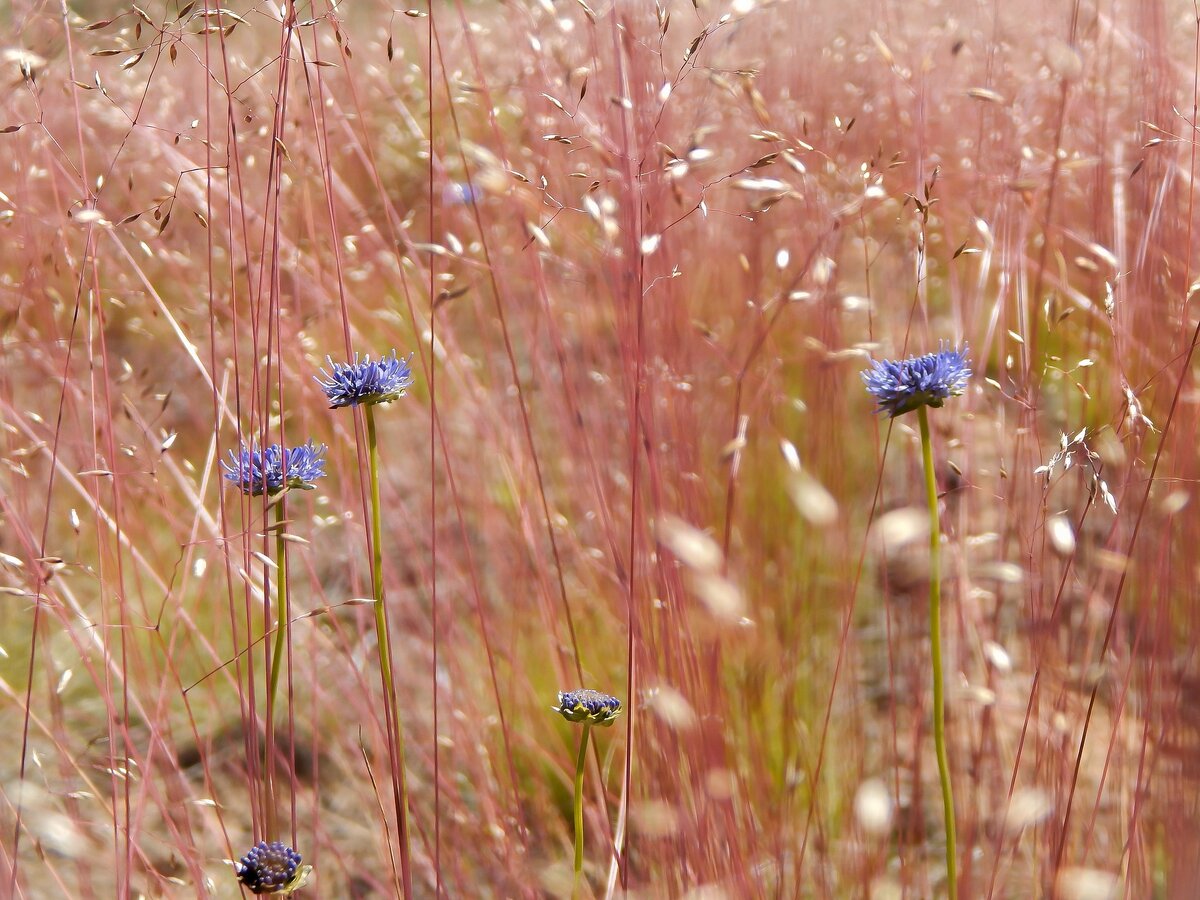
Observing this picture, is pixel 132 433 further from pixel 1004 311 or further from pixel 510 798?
pixel 1004 311

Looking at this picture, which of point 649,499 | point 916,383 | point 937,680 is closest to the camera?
point 937,680

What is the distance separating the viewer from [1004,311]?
3.27ft

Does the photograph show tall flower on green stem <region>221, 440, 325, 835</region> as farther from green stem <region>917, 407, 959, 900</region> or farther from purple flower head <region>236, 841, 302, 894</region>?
green stem <region>917, 407, 959, 900</region>

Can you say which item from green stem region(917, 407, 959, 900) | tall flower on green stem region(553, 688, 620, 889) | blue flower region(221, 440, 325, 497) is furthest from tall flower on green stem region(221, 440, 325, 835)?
green stem region(917, 407, 959, 900)

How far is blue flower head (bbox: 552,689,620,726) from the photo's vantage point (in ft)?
2.47

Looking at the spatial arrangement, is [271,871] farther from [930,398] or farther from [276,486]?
[930,398]

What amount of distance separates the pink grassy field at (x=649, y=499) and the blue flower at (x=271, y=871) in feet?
0.24

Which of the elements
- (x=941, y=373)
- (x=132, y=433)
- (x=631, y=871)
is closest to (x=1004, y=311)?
(x=941, y=373)

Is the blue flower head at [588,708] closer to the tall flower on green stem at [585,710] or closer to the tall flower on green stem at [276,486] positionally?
the tall flower on green stem at [585,710]

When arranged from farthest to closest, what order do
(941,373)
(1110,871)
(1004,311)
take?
(1004,311) → (1110,871) → (941,373)

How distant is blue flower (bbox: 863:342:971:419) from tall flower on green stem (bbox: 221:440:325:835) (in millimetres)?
463

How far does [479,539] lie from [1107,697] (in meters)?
1.08

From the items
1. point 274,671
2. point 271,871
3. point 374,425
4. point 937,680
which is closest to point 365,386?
point 374,425

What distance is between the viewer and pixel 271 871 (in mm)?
658
